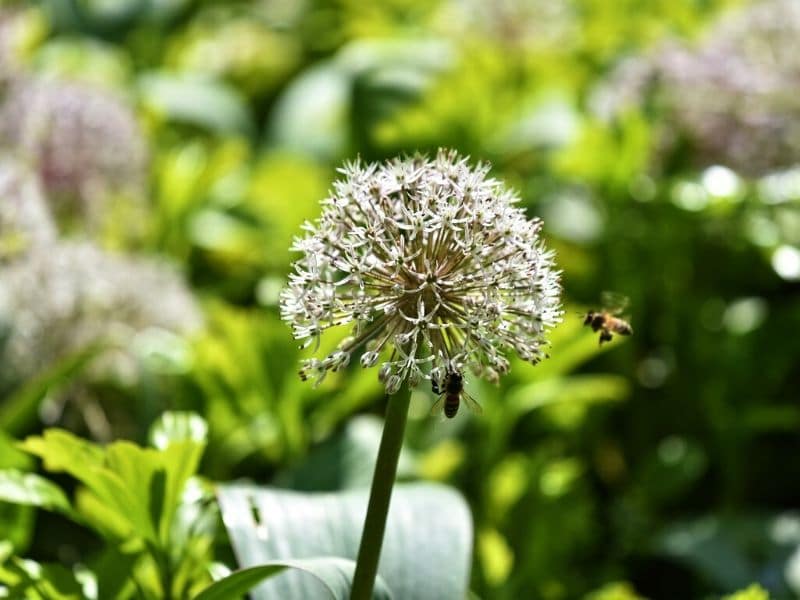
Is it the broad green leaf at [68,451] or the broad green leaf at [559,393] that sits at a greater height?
the broad green leaf at [559,393]

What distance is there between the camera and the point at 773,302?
7.54 ft

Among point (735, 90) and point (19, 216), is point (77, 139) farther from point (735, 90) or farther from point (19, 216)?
point (735, 90)

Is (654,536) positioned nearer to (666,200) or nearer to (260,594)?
(666,200)

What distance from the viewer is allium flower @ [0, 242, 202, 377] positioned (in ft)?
5.83

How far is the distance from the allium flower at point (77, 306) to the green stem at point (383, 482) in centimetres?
84

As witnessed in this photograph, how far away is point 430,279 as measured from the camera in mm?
988

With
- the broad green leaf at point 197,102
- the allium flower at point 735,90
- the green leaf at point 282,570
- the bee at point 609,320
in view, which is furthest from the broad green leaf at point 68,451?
the broad green leaf at point 197,102

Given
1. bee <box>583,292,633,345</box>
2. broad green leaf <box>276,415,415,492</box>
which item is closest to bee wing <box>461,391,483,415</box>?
bee <box>583,292,633,345</box>

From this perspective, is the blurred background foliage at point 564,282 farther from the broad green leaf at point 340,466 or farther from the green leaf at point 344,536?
the green leaf at point 344,536

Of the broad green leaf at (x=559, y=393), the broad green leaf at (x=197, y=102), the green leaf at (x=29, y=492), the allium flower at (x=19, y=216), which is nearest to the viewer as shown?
the green leaf at (x=29, y=492)

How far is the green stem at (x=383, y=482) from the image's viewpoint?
94 centimetres

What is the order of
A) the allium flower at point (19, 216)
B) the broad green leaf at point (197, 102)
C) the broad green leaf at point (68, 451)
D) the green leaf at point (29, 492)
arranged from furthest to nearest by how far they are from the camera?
the broad green leaf at point (197, 102), the allium flower at point (19, 216), the green leaf at point (29, 492), the broad green leaf at point (68, 451)

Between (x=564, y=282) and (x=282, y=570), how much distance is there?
133 centimetres

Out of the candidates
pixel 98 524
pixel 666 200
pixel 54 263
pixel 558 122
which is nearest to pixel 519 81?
pixel 558 122
